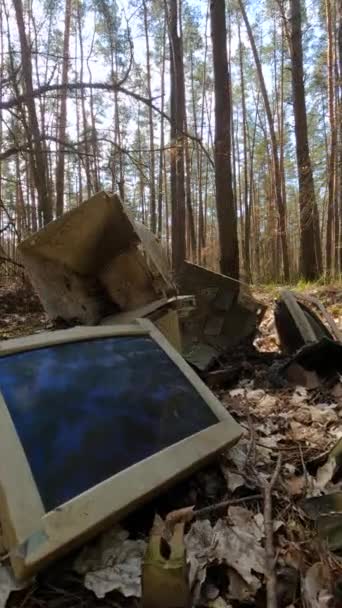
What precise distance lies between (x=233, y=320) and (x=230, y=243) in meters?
2.07

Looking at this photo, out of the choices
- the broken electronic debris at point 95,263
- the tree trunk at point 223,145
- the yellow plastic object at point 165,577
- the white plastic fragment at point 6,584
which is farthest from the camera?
the tree trunk at point 223,145

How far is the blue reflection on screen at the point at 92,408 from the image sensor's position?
123 centimetres

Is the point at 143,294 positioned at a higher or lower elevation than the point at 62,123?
lower

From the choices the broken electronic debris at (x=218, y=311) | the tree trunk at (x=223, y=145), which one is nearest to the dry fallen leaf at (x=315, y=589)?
the broken electronic debris at (x=218, y=311)

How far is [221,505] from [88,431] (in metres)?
0.47

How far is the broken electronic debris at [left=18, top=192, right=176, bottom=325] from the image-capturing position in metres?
3.11

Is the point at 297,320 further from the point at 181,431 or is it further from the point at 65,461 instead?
the point at 65,461

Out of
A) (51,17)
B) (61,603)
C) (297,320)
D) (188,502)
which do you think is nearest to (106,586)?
(61,603)

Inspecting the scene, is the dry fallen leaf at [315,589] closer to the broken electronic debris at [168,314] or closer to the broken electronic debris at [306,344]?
the broken electronic debris at [306,344]

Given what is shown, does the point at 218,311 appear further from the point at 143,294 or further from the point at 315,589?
the point at 315,589

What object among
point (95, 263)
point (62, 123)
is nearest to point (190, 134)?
point (95, 263)

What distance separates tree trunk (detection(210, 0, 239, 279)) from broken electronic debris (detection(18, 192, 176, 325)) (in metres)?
2.26

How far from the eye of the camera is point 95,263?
3.55m

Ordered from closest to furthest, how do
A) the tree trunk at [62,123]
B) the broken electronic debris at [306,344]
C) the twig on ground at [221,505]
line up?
the twig on ground at [221,505] < the broken electronic debris at [306,344] < the tree trunk at [62,123]
